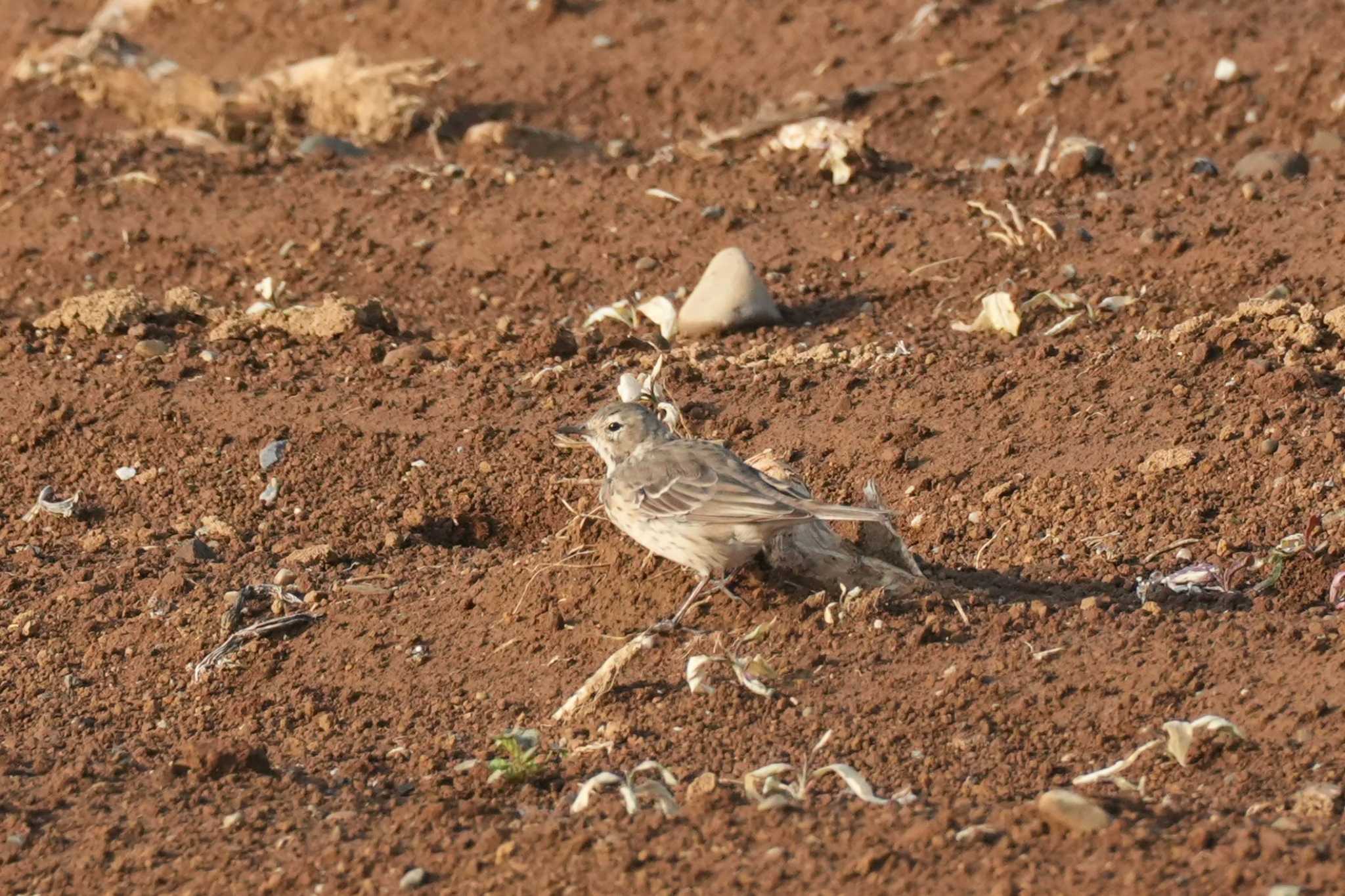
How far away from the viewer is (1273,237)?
29.2 feet

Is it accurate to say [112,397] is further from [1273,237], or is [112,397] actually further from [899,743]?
[1273,237]

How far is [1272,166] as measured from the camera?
10023 millimetres

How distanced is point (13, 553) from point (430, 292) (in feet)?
9.36

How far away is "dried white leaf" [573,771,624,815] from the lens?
5.13 metres

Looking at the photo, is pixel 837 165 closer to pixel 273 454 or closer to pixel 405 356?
pixel 405 356

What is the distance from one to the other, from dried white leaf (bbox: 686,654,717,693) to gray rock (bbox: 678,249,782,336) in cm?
320

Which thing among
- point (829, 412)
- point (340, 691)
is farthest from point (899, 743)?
point (829, 412)

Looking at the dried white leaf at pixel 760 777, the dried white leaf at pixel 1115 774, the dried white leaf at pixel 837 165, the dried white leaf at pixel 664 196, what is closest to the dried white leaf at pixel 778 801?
the dried white leaf at pixel 760 777

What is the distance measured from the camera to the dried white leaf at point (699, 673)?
575cm

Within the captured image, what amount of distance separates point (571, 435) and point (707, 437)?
33.4 inches

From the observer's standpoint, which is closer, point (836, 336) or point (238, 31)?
point (836, 336)

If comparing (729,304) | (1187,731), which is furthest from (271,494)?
(1187,731)

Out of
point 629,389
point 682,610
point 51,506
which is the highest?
point 682,610

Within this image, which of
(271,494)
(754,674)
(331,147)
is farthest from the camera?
(331,147)
